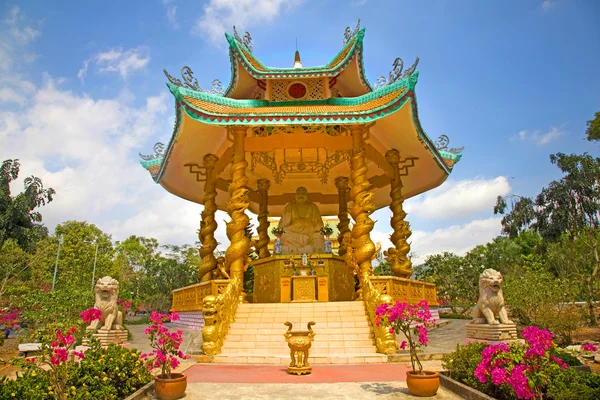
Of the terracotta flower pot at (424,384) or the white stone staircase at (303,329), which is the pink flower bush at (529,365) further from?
the white stone staircase at (303,329)

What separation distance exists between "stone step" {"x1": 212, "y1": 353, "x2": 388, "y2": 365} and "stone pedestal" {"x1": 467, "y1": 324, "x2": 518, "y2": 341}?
1.98 m

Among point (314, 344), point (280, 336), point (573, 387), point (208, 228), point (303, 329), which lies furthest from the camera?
point (208, 228)

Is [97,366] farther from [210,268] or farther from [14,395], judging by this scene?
[210,268]

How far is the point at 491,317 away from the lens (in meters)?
8.23

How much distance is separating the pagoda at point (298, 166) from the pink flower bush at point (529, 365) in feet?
12.9

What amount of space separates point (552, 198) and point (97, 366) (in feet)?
74.3

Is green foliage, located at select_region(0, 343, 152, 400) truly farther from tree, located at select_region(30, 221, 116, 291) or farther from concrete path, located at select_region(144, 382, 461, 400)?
tree, located at select_region(30, 221, 116, 291)

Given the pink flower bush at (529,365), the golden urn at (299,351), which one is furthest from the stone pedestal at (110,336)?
the pink flower bush at (529,365)

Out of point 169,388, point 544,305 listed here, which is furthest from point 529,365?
point 544,305

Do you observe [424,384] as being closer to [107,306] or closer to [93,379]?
[93,379]

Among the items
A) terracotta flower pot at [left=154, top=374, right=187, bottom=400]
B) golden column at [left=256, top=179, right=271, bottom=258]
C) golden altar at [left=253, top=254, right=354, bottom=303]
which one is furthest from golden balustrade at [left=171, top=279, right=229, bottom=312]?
terracotta flower pot at [left=154, top=374, right=187, bottom=400]

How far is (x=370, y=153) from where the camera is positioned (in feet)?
46.5

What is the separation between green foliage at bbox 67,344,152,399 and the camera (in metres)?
5.00

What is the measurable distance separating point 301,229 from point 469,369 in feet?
34.1
